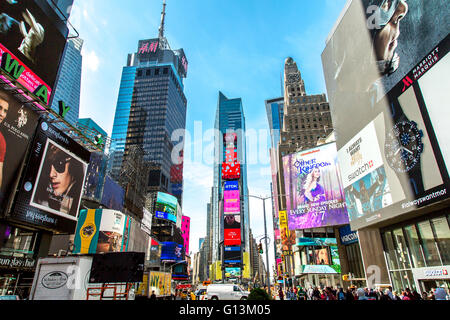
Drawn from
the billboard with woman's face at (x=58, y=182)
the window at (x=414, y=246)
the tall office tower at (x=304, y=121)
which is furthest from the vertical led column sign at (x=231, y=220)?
the window at (x=414, y=246)

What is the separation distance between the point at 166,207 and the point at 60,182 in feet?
234

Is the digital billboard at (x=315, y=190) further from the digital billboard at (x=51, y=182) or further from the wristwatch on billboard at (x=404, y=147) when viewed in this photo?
the digital billboard at (x=51, y=182)

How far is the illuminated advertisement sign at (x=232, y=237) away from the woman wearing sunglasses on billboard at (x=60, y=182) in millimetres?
62736

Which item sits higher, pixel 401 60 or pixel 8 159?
pixel 401 60

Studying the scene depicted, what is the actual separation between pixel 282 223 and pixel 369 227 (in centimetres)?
3486

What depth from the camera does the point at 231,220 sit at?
89.4 m

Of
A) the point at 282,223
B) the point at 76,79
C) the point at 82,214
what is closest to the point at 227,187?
the point at 282,223

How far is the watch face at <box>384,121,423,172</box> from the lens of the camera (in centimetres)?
1792

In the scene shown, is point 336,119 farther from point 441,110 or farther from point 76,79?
point 76,79

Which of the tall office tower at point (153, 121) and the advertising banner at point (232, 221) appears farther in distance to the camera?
the tall office tower at point (153, 121)

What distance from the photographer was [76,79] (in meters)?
198

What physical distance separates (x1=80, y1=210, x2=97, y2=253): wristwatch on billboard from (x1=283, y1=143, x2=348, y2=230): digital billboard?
3470 centimetres

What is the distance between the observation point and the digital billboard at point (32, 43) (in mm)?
24141
